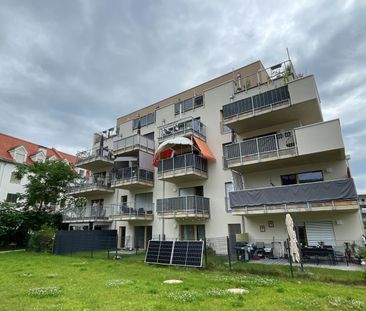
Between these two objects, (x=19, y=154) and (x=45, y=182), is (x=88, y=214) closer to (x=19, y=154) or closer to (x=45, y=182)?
(x=45, y=182)

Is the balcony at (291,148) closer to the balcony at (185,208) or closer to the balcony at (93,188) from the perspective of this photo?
the balcony at (185,208)

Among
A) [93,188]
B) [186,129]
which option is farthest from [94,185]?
[186,129]

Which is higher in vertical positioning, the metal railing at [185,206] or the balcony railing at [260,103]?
the balcony railing at [260,103]

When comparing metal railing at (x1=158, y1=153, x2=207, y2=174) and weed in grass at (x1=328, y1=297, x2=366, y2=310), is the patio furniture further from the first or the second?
metal railing at (x1=158, y1=153, x2=207, y2=174)

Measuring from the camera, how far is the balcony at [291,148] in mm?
13938

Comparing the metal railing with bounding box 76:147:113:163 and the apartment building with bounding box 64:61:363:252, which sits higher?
the metal railing with bounding box 76:147:113:163

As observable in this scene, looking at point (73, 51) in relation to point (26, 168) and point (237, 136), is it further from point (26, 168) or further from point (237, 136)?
point (26, 168)

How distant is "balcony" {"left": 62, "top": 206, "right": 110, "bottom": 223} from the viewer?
25.7 m

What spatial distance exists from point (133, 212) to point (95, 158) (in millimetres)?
9099

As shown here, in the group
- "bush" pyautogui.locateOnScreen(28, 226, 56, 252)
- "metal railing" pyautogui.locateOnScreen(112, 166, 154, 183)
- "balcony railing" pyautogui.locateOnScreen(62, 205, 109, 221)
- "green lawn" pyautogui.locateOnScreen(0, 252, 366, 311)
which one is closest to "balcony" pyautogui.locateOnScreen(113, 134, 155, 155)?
"metal railing" pyautogui.locateOnScreen(112, 166, 154, 183)

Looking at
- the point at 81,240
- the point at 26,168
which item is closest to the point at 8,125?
the point at 26,168

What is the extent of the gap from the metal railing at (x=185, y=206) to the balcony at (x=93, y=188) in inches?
374

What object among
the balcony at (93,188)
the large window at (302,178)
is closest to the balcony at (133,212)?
the balcony at (93,188)

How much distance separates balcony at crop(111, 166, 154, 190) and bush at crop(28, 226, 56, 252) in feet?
23.8
